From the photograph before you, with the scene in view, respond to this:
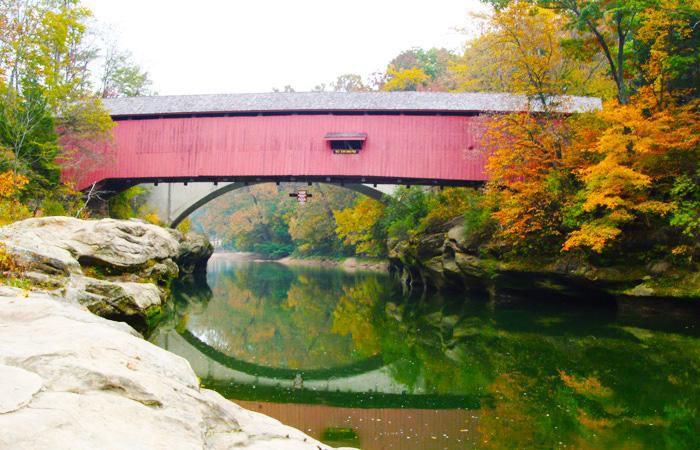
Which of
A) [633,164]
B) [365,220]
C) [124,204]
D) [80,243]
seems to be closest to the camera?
[80,243]

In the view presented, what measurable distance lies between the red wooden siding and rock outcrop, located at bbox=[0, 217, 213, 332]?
5788 millimetres

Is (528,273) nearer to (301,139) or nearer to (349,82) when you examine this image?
(301,139)

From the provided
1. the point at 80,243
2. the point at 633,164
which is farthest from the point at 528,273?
the point at 80,243

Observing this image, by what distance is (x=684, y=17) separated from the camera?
12984 millimetres

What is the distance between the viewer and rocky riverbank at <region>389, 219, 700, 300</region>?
1264 centimetres

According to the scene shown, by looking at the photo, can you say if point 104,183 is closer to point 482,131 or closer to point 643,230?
point 482,131

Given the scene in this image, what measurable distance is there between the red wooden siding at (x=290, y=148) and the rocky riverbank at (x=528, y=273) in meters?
2.54

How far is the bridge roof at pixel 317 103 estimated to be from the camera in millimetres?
18641

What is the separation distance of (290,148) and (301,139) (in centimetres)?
51

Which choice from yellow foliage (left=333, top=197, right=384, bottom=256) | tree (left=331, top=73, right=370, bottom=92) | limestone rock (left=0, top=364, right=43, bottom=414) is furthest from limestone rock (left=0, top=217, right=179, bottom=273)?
tree (left=331, top=73, right=370, bottom=92)

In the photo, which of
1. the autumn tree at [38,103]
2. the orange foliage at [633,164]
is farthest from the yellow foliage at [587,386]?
the autumn tree at [38,103]

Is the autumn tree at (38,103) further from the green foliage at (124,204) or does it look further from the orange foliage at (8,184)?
the green foliage at (124,204)

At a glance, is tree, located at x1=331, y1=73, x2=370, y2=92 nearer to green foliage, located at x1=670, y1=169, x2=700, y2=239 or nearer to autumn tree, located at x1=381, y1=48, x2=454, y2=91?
autumn tree, located at x1=381, y1=48, x2=454, y2=91

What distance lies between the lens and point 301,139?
19.2 metres
